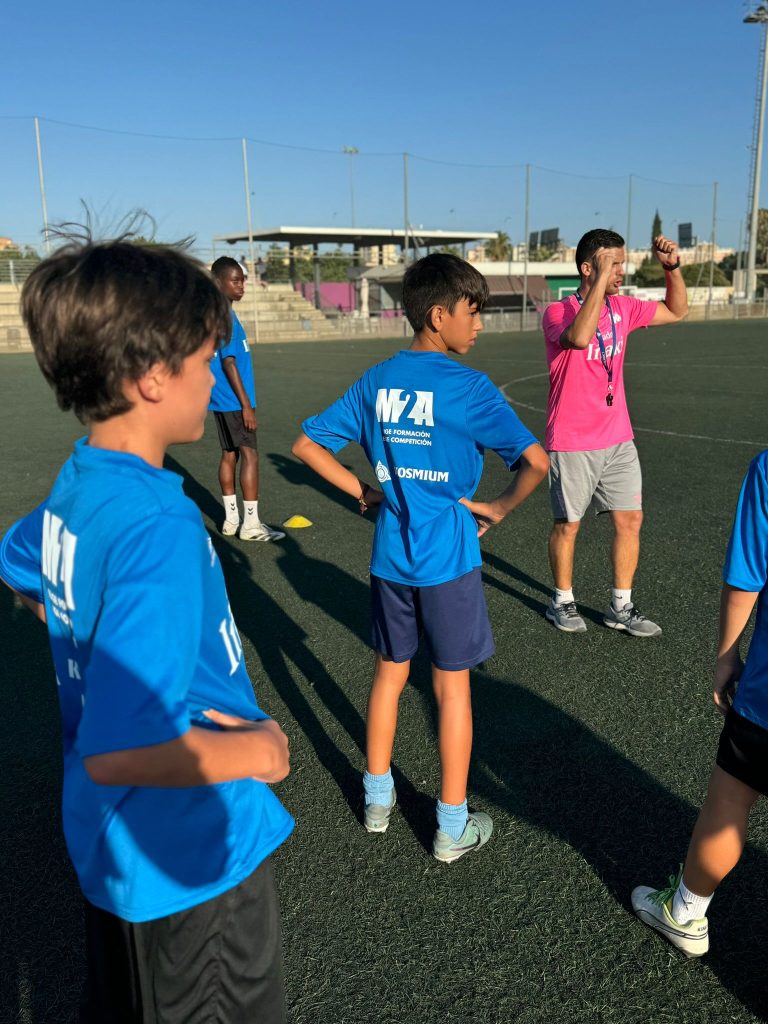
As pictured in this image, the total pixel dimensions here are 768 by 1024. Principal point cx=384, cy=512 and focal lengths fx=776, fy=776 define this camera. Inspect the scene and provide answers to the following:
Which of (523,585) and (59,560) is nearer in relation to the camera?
(59,560)

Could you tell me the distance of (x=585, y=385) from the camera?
4.38 m

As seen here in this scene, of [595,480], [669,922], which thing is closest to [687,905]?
[669,922]

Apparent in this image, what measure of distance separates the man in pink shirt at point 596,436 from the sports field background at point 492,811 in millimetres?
227

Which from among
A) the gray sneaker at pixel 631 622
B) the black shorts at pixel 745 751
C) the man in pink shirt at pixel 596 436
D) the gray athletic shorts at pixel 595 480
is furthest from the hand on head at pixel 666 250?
the black shorts at pixel 745 751

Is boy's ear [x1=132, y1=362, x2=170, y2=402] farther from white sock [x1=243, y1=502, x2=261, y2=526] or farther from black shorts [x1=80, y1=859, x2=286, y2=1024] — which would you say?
white sock [x1=243, y1=502, x2=261, y2=526]

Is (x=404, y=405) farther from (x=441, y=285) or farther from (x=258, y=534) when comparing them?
(x=258, y=534)

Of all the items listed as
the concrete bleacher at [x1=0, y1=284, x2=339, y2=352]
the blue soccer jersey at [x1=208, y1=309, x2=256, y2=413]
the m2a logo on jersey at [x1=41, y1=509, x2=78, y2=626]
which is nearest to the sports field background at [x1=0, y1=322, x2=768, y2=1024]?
the blue soccer jersey at [x1=208, y1=309, x2=256, y2=413]

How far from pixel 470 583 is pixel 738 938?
4.30 feet

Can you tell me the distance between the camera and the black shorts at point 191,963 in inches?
51.9

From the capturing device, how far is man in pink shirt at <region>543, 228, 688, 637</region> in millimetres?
4348

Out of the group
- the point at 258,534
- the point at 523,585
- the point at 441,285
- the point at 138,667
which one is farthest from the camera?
the point at 258,534

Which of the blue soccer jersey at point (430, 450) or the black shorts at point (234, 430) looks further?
the black shorts at point (234, 430)

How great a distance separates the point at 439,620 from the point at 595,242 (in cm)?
255

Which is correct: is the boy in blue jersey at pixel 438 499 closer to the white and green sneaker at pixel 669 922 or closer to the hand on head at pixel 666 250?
the white and green sneaker at pixel 669 922
